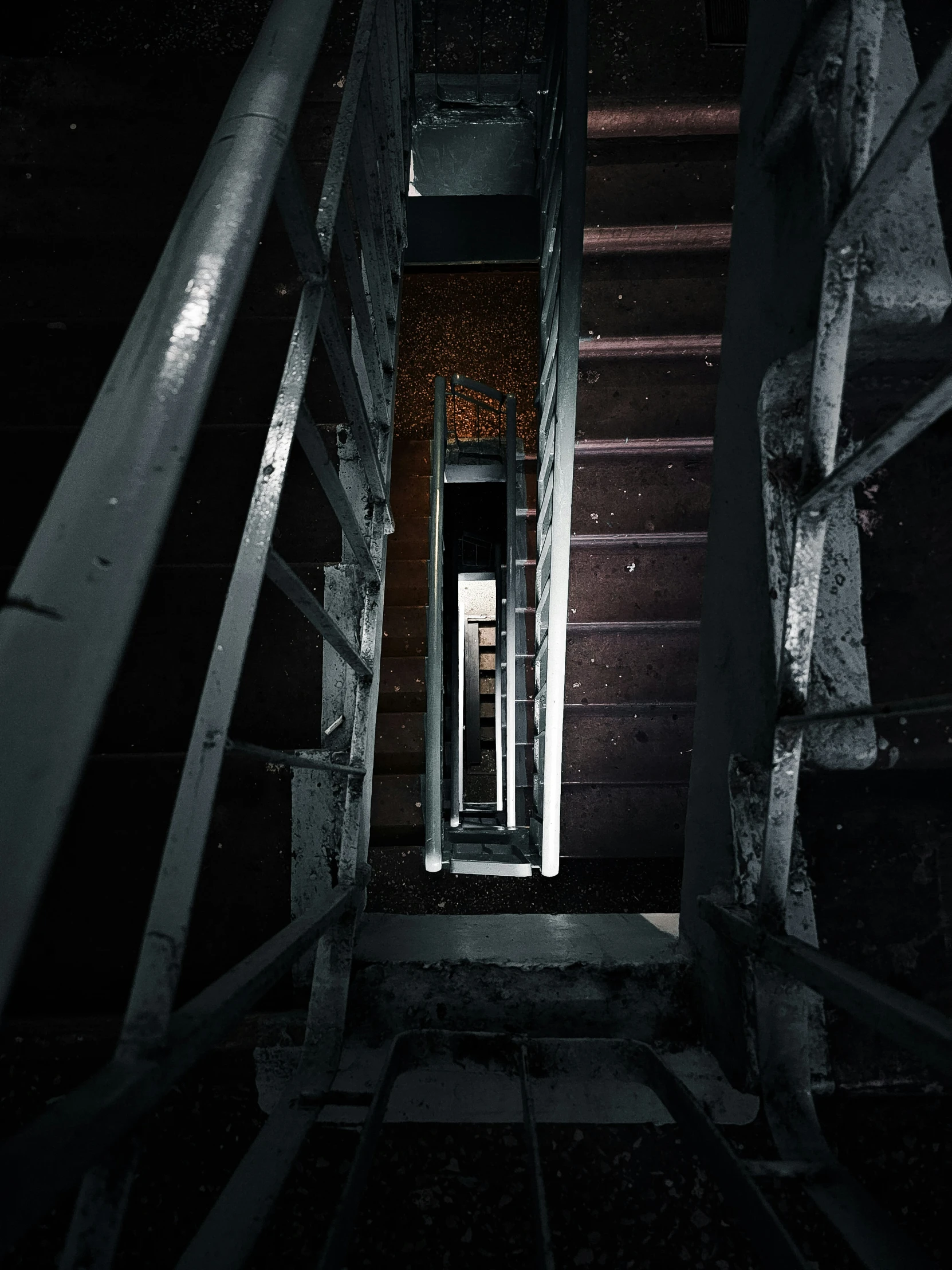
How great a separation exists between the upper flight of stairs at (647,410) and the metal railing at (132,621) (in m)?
1.83

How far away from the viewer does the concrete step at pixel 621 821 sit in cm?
318

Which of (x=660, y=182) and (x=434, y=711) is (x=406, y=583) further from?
(x=660, y=182)

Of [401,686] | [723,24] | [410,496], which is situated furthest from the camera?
[410,496]

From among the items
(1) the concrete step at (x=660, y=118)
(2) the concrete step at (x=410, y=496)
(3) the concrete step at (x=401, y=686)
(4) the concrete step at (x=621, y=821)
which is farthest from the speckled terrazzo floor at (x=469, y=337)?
(4) the concrete step at (x=621, y=821)

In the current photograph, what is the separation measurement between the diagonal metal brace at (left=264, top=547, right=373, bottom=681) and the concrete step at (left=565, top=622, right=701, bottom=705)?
1817mm

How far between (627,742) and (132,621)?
2.87 m

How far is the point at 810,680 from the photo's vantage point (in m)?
1.04

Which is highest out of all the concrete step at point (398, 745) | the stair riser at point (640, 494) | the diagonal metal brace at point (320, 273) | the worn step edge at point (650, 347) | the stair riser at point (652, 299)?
the stair riser at point (652, 299)

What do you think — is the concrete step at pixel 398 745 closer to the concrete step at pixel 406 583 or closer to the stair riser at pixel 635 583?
the concrete step at pixel 406 583

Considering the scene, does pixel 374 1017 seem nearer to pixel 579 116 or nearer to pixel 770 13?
pixel 770 13

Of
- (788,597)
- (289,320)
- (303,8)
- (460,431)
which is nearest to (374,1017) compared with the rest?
(788,597)

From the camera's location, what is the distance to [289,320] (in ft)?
6.51

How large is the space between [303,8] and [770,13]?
3.04 feet

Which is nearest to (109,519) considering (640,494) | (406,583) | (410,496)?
(640,494)
